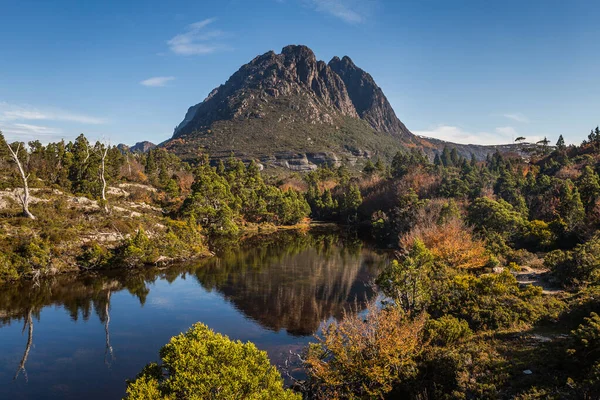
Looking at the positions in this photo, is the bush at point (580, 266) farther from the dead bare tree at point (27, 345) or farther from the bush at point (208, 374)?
the dead bare tree at point (27, 345)

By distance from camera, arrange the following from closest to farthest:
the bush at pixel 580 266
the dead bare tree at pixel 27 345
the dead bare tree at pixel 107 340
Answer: the dead bare tree at pixel 27 345 → the dead bare tree at pixel 107 340 → the bush at pixel 580 266

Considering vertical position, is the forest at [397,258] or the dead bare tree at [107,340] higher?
the forest at [397,258]

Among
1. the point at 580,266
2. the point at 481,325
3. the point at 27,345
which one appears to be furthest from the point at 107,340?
the point at 580,266

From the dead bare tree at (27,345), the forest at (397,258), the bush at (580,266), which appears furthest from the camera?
the bush at (580,266)

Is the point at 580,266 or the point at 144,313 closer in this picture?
the point at 580,266

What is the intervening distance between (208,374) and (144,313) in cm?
2386

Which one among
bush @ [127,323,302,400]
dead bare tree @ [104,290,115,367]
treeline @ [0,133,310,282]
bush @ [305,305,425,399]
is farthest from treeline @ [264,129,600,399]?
treeline @ [0,133,310,282]

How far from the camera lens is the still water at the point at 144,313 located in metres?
23.2

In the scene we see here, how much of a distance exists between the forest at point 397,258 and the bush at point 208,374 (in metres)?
0.05

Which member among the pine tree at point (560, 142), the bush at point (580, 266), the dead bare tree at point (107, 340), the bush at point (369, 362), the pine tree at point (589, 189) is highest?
the pine tree at point (560, 142)

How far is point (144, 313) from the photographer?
33812 mm

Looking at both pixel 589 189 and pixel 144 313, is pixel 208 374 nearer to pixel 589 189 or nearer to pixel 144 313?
pixel 144 313

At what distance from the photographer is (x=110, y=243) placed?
49344 millimetres

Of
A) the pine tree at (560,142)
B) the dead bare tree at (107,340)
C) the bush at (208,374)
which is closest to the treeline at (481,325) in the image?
the bush at (208,374)
